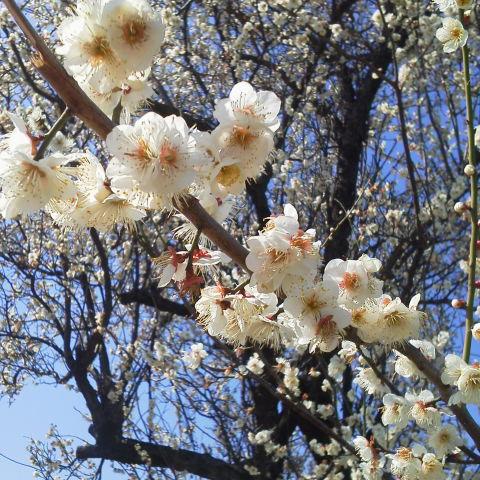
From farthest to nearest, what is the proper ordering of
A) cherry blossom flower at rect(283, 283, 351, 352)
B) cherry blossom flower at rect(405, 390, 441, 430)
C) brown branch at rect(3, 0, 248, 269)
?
1. cherry blossom flower at rect(405, 390, 441, 430)
2. cherry blossom flower at rect(283, 283, 351, 352)
3. brown branch at rect(3, 0, 248, 269)

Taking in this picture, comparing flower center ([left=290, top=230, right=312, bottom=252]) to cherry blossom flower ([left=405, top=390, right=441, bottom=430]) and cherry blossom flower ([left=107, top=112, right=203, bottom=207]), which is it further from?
cherry blossom flower ([left=405, top=390, right=441, bottom=430])

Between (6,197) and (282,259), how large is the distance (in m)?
0.61

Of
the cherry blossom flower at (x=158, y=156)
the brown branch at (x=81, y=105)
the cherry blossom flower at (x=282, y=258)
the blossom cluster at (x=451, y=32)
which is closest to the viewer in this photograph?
the brown branch at (x=81, y=105)

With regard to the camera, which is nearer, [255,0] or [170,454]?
[170,454]

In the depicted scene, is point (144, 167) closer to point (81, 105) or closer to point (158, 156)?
point (158, 156)

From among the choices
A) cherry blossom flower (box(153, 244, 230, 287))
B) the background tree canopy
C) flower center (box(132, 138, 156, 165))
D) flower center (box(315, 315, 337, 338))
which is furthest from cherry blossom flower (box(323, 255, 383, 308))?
the background tree canopy

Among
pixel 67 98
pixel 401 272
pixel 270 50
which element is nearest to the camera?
pixel 67 98

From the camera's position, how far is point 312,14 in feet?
21.4

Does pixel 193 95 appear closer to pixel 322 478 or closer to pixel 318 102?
pixel 318 102

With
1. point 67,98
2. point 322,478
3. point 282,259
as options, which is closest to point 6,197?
point 67,98

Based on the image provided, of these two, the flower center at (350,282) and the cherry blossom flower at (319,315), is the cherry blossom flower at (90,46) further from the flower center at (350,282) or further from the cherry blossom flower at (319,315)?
the flower center at (350,282)

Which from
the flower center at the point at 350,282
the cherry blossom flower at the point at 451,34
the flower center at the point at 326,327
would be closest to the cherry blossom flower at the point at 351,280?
the flower center at the point at 350,282

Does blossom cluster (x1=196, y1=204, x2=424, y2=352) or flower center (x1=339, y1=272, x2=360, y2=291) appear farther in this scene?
flower center (x1=339, y1=272, x2=360, y2=291)

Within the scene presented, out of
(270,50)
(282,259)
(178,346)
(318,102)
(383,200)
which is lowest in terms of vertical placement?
(282,259)
